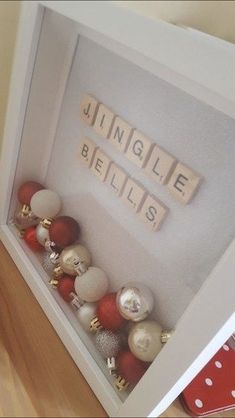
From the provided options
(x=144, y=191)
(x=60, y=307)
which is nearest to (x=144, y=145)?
(x=144, y=191)

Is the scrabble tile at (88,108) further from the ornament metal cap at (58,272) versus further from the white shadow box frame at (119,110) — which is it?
the ornament metal cap at (58,272)

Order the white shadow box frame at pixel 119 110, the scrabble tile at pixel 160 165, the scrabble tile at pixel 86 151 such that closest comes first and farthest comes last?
the white shadow box frame at pixel 119 110 → the scrabble tile at pixel 160 165 → the scrabble tile at pixel 86 151

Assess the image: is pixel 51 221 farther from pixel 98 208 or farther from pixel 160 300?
pixel 160 300

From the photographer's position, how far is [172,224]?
473 mm

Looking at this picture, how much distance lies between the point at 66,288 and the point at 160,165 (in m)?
0.25

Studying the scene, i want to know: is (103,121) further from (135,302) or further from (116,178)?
(135,302)

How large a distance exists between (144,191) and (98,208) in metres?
0.11

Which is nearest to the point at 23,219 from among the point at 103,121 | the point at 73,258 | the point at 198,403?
the point at 73,258

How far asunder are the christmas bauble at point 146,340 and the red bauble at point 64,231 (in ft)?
0.59

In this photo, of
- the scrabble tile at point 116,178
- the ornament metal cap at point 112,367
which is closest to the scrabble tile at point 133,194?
the scrabble tile at point 116,178

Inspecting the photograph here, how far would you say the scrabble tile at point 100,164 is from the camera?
21.2 inches

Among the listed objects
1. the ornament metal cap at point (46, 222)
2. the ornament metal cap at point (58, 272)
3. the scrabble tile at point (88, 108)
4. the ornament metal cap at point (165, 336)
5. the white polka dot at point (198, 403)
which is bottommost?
the white polka dot at point (198, 403)

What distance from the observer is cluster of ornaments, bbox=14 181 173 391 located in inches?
19.4

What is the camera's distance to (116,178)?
0.53 metres
